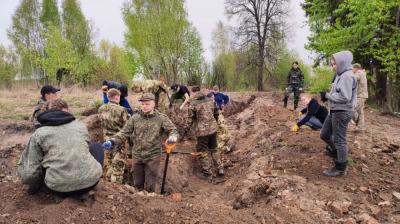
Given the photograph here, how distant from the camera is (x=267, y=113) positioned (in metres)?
12.2

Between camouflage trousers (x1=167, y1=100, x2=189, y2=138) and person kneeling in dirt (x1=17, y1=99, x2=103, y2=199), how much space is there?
5753 mm

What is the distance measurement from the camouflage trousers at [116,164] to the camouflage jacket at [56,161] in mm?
2551

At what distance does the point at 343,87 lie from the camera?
17.3ft

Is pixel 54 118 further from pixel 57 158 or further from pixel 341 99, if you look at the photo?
pixel 341 99

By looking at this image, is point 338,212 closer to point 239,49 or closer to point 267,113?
point 267,113

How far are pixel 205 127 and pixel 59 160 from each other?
3.82m

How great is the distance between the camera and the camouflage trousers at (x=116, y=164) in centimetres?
658

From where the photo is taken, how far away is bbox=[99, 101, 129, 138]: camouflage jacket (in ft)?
21.3

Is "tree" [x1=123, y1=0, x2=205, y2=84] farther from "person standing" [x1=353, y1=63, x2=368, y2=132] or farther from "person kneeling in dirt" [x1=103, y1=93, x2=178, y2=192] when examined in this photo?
"person kneeling in dirt" [x1=103, y1=93, x2=178, y2=192]

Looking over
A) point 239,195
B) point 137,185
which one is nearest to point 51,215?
point 137,185

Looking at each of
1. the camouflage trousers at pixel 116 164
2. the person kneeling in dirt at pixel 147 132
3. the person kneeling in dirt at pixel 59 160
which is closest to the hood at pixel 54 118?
the person kneeling in dirt at pixel 59 160

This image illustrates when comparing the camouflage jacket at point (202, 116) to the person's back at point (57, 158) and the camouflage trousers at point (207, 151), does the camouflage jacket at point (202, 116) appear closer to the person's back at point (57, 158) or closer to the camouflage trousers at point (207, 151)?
the camouflage trousers at point (207, 151)

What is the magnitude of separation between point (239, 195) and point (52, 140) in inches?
121

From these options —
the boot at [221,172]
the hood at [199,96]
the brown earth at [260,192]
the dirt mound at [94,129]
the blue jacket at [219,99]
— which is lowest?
the boot at [221,172]
